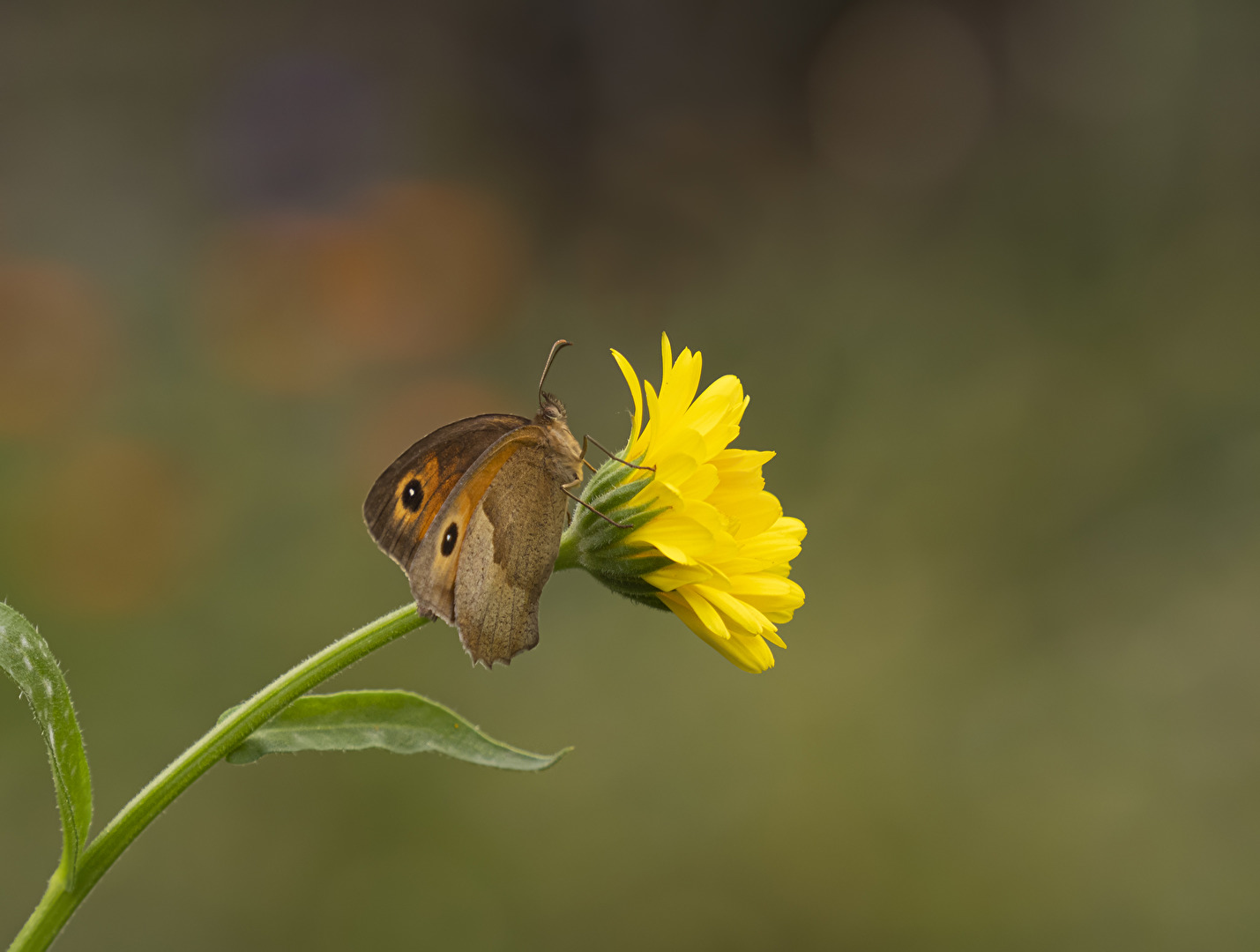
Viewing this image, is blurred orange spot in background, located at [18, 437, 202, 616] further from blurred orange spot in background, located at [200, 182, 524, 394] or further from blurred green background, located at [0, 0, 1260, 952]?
blurred orange spot in background, located at [200, 182, 524, 394]

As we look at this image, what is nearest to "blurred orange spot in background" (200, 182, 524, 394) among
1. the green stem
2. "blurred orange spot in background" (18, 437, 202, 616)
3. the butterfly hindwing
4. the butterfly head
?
"blurred orange spot in background" (18, 437, 202, 616)

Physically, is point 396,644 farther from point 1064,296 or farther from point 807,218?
point 1064,296

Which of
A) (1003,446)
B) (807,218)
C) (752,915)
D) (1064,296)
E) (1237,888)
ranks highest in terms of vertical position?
(807,218)

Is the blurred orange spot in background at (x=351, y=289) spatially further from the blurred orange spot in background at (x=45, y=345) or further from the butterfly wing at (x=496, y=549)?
the butterfly wing at (x=496, y=549)

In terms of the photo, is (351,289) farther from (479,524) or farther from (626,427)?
(479,524)

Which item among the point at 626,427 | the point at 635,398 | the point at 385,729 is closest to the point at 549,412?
the point at 635,398

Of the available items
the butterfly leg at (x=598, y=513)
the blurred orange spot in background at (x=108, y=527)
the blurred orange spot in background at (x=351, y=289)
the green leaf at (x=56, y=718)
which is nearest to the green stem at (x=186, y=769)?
the green leaf at (x=56, y=718)

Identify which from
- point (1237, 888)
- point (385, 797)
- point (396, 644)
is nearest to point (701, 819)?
point (385, 797)
